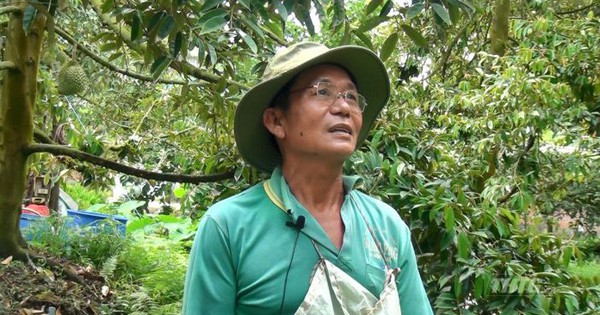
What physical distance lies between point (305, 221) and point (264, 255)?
121 millimetres

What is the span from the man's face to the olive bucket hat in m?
0.03

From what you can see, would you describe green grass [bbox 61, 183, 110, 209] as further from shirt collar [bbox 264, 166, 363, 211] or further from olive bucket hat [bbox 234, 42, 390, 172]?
shirt collar [bbox 264, 166, 363, 211]

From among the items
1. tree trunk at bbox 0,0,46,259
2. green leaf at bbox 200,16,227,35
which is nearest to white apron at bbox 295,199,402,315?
green leaf at bbox 200,16,227,35

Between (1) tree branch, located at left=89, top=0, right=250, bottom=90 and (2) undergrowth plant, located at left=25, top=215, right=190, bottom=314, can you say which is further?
(2) undergrowth plant, located at left=25, top=215, right=190, bottom=314

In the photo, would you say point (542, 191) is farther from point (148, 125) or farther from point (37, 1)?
point (37, 1)

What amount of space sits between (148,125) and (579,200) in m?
3.81

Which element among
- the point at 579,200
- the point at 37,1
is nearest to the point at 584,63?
the point at 579,200

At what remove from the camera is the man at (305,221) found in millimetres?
1554

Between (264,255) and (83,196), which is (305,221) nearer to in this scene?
(264,255)

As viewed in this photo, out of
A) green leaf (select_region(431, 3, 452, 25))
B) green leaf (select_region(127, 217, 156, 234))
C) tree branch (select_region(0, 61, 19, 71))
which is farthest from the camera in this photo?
green leaf (select_region(127, 217, 156, 234))

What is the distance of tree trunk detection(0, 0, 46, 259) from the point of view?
4.01 metres

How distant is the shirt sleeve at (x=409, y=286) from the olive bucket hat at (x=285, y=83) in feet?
1.23

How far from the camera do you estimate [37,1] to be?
2.84 meters

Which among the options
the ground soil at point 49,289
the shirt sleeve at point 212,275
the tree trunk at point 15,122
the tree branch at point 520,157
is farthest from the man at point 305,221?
the tree branch at point 520,157
